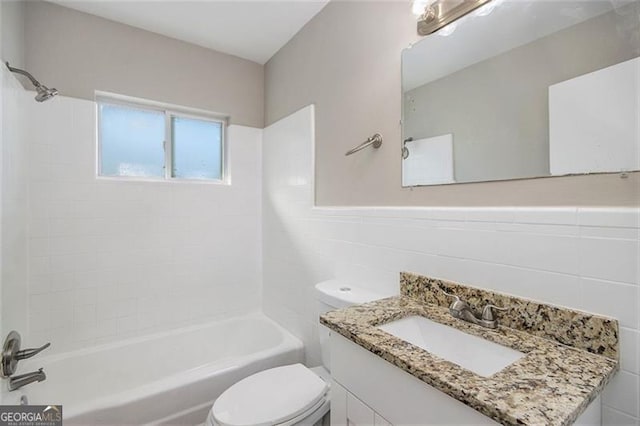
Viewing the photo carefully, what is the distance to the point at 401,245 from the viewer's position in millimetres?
1339

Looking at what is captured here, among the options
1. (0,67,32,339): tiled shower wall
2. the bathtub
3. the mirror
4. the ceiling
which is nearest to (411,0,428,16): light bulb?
the mirror

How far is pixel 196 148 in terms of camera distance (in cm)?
242

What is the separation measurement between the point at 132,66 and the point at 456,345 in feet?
8.44

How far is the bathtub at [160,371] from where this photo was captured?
54.4 inches

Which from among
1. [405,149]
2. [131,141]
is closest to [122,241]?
[131,141]

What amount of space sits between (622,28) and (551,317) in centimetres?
83

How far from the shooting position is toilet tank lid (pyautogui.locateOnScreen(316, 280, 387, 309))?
1393mm

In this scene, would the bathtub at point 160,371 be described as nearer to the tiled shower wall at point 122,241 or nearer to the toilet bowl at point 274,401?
the tiled shower wall at point 122,241

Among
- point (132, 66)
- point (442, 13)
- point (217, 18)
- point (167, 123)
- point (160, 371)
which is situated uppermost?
point (217, 18)

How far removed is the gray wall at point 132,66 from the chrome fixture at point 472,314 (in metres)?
2.19

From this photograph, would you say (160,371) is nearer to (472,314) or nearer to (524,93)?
(472,314)

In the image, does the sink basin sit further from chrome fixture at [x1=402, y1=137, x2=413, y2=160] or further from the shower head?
the shower head

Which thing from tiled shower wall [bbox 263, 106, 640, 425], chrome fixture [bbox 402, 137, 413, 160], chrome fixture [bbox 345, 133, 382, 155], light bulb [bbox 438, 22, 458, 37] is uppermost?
light bulb [bbox 438, 22, 458, 37]

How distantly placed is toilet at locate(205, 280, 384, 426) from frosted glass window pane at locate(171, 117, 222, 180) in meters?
1.53
